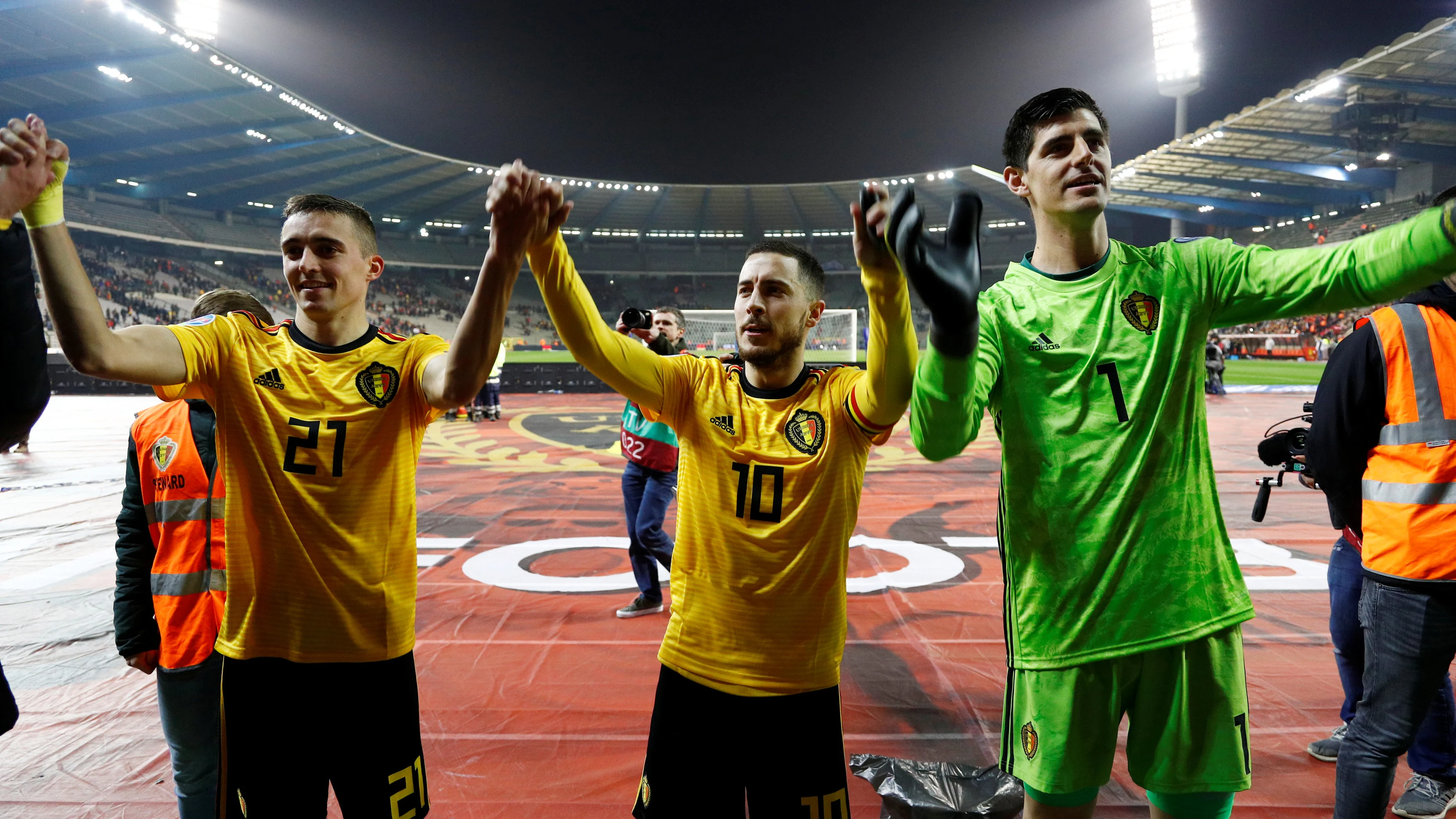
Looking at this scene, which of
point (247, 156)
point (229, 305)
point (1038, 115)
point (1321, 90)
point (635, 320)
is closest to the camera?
point (1038, 115)

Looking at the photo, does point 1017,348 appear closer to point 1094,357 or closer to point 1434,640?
point 1094,357

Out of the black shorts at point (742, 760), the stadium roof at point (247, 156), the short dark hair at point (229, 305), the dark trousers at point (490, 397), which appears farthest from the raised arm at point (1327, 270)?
the stadium roof at point (247, 156)

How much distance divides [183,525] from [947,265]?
2.55m

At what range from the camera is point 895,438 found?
14047 mm

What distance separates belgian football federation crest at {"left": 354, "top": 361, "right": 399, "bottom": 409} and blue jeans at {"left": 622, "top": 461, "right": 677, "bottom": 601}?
2.80 metres

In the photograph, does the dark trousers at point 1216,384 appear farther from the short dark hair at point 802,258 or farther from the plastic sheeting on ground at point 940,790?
the short dark hair at point 802,258

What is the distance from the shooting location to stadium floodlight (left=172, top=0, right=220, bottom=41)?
2686 cm

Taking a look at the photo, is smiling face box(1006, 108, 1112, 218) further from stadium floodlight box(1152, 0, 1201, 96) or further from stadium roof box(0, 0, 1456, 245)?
stadium floodlight box(1152, 0, 1201, 96)

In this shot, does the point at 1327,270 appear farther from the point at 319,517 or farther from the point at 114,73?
the point at 114,73

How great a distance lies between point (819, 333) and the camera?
30.8 meters

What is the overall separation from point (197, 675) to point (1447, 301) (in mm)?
4194

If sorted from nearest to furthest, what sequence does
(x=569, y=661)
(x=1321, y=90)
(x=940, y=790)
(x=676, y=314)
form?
(x=940, y=790) → (x=569, y=661) → (x=676, y=314) → (x=1321, y=90)

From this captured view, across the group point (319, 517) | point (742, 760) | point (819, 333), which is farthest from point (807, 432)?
point (819, 333)

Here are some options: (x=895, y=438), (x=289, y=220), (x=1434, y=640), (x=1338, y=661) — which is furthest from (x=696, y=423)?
(x=895, y=438)
